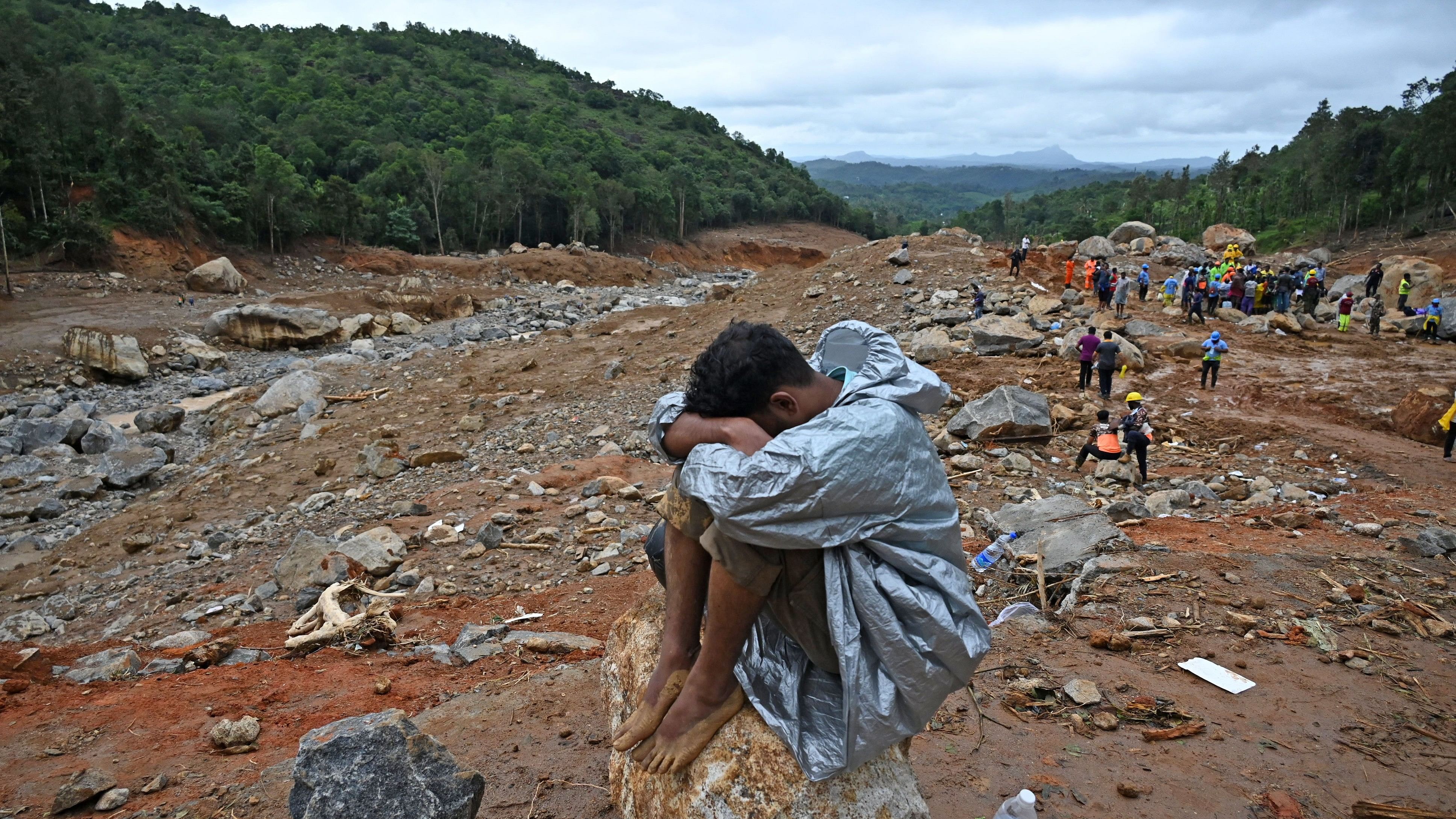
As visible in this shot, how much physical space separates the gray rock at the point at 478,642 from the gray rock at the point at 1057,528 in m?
2.90

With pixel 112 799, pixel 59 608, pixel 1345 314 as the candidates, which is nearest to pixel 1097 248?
pixel 1345 314

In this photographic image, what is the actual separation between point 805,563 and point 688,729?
1.71 feet

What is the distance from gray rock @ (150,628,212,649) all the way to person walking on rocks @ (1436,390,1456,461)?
997 cm

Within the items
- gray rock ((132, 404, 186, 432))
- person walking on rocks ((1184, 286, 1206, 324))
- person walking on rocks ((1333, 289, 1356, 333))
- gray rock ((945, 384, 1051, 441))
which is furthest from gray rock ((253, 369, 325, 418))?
person walking on rocks ((1333, 289, 1356, 333))

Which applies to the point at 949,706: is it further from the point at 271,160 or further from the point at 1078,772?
the point at 271,160

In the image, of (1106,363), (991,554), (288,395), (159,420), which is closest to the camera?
(991,554)

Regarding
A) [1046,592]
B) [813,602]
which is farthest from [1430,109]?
[813,602]

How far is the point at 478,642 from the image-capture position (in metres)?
3.93

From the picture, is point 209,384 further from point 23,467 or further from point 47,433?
point 23,467

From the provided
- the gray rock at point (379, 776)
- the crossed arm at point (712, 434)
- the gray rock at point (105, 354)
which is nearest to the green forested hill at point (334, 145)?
the gray rock at point (105, 354)

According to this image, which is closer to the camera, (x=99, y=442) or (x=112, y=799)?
(x=112, y=799)

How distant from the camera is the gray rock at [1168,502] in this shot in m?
5.88

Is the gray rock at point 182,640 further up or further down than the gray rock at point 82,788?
further down

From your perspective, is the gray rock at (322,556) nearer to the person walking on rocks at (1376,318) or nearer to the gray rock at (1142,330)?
the gray rock at (1142,330)
